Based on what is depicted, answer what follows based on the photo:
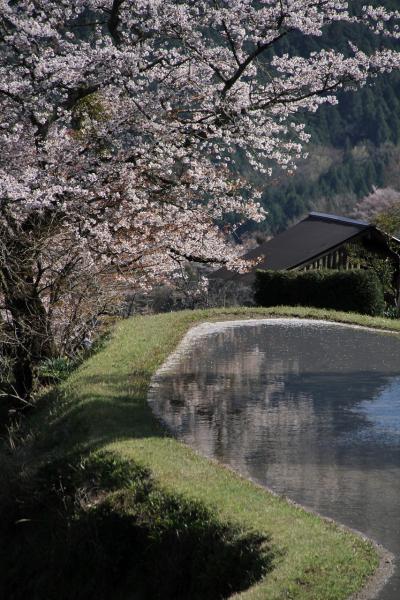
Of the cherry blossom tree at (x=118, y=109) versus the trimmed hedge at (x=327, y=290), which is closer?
the cherry blossom tree at (x=118, y=109)

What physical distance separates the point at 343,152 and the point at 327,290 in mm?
113687

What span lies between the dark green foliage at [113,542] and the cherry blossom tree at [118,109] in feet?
14.9

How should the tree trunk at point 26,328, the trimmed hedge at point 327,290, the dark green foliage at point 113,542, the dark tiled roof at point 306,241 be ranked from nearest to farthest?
1. the dark green foliage at point 113,542
2. the tree trunk at point 26,328
3. the trimmed hedge at point 327,290
4. the dark tiled roof at point 306,241

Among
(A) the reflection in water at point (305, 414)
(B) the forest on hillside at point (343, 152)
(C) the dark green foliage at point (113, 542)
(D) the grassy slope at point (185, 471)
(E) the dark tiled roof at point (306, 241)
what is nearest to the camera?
(D) the grassy slope at point (185, 471)

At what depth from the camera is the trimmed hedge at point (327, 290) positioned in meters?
25.5

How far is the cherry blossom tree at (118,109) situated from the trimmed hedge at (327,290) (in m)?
7.90

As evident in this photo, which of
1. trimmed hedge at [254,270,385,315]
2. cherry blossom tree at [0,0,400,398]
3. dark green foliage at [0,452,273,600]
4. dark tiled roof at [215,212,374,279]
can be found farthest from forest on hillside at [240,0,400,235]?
dark green foliage at [0,452,273,600]

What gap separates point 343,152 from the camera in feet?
447

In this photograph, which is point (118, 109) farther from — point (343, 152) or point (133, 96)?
point (343, 152)

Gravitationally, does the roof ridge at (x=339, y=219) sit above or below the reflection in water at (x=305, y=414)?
above

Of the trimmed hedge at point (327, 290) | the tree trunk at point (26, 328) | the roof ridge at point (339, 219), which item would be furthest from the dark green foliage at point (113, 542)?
the roof ridge at point (339, 219)

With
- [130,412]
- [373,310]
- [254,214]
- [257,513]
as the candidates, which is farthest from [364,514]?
[373,310]

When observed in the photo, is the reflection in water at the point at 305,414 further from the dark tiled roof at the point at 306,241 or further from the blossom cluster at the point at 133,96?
the dark tiled roof at the point at 306,241

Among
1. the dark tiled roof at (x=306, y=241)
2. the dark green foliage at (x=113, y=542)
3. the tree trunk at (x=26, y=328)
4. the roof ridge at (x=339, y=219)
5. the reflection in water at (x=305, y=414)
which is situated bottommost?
the dark green foliage at (x=113, y=542)
